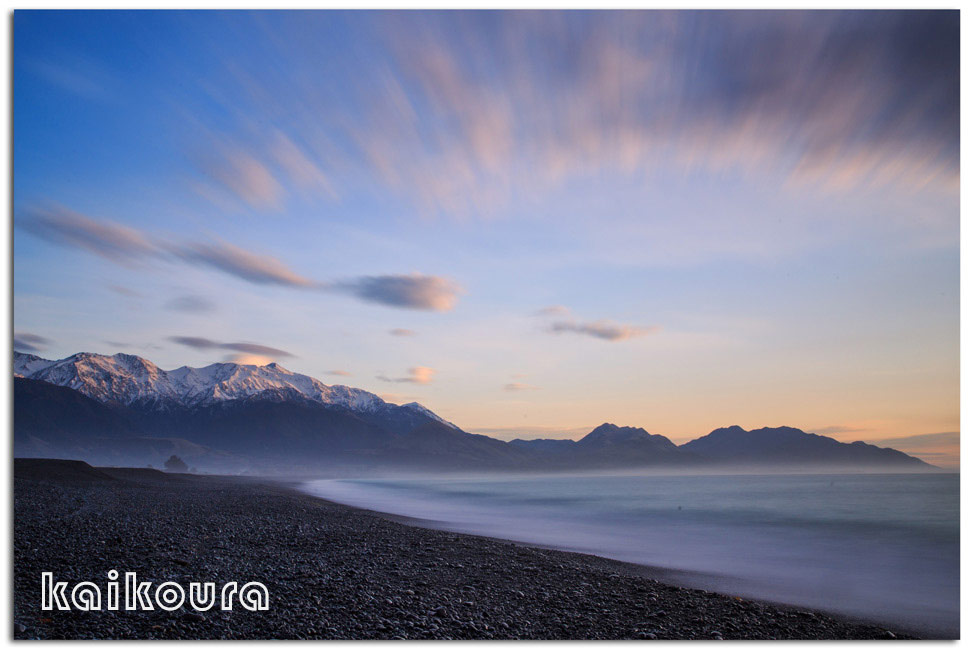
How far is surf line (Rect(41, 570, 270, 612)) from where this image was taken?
7934mm

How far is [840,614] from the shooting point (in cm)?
1160

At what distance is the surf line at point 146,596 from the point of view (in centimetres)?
793

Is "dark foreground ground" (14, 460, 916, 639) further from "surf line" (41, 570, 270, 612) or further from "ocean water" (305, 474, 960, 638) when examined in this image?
"ocean water" (305, 474, 960, 638)

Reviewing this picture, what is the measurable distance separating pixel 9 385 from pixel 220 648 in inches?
218

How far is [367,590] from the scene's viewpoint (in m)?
9.61

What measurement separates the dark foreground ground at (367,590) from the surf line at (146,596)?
0.19 m

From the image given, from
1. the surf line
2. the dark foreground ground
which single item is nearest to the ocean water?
the dark foreground ground

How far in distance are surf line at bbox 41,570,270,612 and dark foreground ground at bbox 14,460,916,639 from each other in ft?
0.61

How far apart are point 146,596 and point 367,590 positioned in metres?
3.27

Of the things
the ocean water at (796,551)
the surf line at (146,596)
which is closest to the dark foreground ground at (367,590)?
the surf line at (146,596)

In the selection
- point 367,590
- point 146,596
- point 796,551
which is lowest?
point 796,551

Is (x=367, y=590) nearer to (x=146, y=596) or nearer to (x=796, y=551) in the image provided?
(x=146, y=596)

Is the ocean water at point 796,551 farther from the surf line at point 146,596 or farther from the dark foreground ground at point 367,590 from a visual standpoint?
the surf line at point 146,596

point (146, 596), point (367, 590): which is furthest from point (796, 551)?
point (146, 596)
